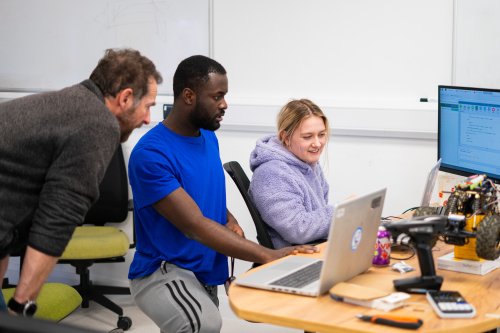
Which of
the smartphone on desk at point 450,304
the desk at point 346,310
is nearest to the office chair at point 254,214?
the desk at point 346,310

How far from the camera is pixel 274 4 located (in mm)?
3686

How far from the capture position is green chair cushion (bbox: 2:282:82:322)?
2590 millimetres

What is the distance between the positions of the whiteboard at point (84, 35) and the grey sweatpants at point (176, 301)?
1878 millimetres

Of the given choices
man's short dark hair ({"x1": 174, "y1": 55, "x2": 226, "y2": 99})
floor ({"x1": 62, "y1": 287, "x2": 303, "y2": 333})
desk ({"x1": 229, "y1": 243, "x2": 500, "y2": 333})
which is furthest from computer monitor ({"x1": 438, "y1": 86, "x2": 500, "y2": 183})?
floor ({"x1": 62, "y1": 287, "x2": 303, "y2": 333})

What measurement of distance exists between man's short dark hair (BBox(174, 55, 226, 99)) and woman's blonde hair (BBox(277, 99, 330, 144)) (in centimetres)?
45

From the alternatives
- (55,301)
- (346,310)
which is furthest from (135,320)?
(346,310)

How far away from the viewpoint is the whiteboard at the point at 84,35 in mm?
4000

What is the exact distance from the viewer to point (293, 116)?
279 centimetres

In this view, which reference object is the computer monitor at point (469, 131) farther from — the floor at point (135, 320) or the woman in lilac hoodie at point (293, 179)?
the floor at point (135, 320)

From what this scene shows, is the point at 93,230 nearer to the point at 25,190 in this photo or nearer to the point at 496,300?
the point at 25,190

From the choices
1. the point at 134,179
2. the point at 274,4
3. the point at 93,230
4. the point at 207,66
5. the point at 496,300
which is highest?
the point at 274,4

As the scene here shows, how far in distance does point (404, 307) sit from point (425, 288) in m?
0.13

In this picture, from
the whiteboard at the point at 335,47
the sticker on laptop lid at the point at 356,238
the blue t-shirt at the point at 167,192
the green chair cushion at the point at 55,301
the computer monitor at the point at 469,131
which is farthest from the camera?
the whiteboard at the point at 335,47

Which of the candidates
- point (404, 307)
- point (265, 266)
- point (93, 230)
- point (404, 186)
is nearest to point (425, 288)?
point (404, 307)
